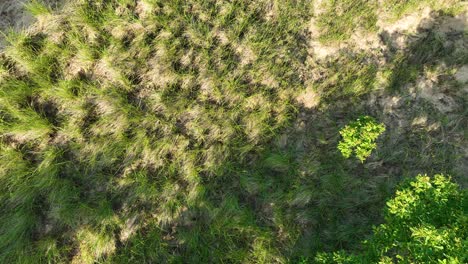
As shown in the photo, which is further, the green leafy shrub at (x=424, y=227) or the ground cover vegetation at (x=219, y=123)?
the ground cover vegetation at (x=219, y=123)

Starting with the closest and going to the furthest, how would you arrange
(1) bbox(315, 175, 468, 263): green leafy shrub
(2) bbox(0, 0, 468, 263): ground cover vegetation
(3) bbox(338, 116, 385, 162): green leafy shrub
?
(1) bbox(315, 175, 468, 263): green leafy shrub
(3) bbox(338, 116, 385, 162): green leafy shrub
(2) bbox(0, 0, 468, 263): ground cover vegetation

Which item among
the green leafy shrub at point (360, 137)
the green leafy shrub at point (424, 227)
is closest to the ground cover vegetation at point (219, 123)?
the green leafy shrub at point (360, 137)

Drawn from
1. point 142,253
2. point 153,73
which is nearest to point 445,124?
point 153,73

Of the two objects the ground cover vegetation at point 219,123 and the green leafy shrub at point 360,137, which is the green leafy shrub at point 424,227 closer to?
the green leafy shrub at point 360,137

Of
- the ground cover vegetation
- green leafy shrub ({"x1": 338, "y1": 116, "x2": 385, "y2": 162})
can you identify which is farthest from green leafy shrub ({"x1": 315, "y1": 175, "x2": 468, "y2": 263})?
the ground cover vegetation

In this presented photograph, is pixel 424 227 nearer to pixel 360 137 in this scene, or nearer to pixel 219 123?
pixel 360 137

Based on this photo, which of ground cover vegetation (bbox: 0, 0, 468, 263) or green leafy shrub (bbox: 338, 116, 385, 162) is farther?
ground cover vegetation (bbox: 0, 0, 468, 263)

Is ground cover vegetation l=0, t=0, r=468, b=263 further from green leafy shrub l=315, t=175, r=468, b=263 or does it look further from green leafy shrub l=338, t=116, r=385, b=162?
green leafy shrub l=315, t=175, r=468, b=263
